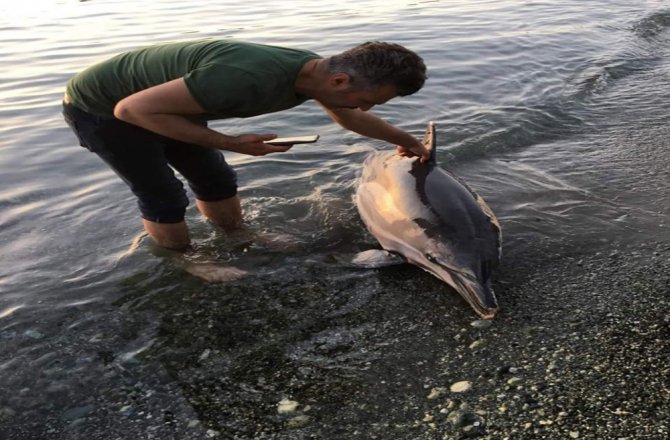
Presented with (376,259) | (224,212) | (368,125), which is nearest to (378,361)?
(376,259)

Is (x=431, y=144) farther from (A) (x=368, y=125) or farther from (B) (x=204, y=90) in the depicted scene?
(B) (x=204, y=90)

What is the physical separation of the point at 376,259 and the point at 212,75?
1.87 m

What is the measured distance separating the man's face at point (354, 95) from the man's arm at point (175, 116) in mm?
426

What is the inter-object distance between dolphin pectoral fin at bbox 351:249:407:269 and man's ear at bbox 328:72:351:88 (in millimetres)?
1490

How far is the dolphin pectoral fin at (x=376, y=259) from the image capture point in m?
4.68

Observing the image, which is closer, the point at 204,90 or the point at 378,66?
the point at 204,90

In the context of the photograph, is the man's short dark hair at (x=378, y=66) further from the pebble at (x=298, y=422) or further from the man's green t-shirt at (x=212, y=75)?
the pebble at (x=298, y=422)

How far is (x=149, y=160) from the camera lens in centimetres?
439

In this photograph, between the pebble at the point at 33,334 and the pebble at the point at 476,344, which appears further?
the pebble at the point at 33,334

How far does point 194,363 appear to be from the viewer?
3.75m

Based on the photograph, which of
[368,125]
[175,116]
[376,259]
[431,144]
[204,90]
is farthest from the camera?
[431,144]

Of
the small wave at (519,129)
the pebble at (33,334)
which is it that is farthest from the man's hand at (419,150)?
the pebble at (33,334)

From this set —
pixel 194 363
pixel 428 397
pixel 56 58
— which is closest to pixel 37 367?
pixel 194 363

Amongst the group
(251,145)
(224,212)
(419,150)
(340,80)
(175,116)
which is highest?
(340,80)
